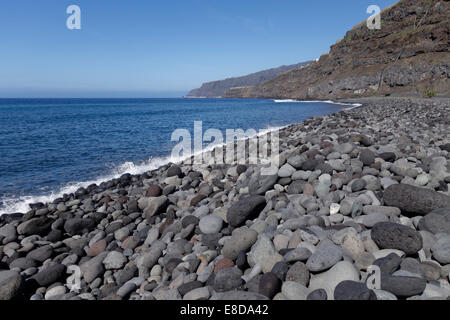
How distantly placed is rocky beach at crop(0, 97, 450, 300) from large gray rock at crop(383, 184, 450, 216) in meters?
0.01

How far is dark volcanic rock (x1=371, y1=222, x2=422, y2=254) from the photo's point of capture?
10.6 feet

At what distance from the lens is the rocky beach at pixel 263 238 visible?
3059 mm

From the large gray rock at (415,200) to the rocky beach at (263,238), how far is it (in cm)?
1

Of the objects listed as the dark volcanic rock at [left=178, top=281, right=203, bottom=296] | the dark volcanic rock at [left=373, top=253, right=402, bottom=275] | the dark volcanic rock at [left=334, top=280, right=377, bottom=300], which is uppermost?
the dark volcanic rock at [left=373, top=253, right=402, bottom=275]

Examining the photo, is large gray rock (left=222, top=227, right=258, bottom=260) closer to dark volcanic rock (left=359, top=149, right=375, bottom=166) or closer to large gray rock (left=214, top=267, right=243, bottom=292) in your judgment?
large gray rock (left=214, top=267, right=243, bottom=292)

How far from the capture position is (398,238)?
330 cm

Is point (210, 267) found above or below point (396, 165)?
below

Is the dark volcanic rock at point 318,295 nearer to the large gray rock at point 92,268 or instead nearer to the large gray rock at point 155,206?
the large gray rock at point 92,268

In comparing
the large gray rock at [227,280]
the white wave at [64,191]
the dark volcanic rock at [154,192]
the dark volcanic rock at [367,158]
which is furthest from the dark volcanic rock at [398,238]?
the white wave at [64,191]

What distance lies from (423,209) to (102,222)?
590 cm

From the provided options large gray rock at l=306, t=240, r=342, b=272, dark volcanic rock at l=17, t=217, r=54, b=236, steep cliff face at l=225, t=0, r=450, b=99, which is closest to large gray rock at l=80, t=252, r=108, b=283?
dark volcanic rock at l=17, t=217, r=54, b=236
